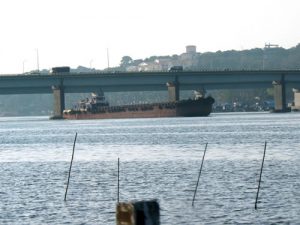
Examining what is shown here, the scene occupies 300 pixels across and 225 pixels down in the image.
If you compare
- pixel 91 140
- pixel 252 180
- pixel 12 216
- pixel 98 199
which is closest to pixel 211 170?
pixel 252 180

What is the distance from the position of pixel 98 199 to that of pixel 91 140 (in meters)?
79.9

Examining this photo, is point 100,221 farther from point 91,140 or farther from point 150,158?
point 91,140

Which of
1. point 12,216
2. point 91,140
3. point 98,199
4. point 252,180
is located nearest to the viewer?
point 12,216

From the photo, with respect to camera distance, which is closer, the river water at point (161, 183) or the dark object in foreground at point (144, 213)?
the dark object in foreground at point (144, 213)

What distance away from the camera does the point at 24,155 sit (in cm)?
10700

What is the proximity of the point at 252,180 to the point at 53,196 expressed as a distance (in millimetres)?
12790

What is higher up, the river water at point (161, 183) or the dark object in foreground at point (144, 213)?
the dark object in foreground at point (144, 213)

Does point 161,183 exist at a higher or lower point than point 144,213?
lower

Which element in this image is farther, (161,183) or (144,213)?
(161,183)

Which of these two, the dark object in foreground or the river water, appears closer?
the dark object in foreground

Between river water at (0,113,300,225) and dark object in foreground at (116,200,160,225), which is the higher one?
dark object in foreground at (116,200,160,225)

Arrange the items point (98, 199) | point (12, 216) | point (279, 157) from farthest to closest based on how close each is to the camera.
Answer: point (279, 157), point (98, 199), point (12, 216)

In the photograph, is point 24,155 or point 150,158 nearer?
point 150,158

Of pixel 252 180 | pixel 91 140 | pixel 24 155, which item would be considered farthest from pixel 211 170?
pixel 91 140
